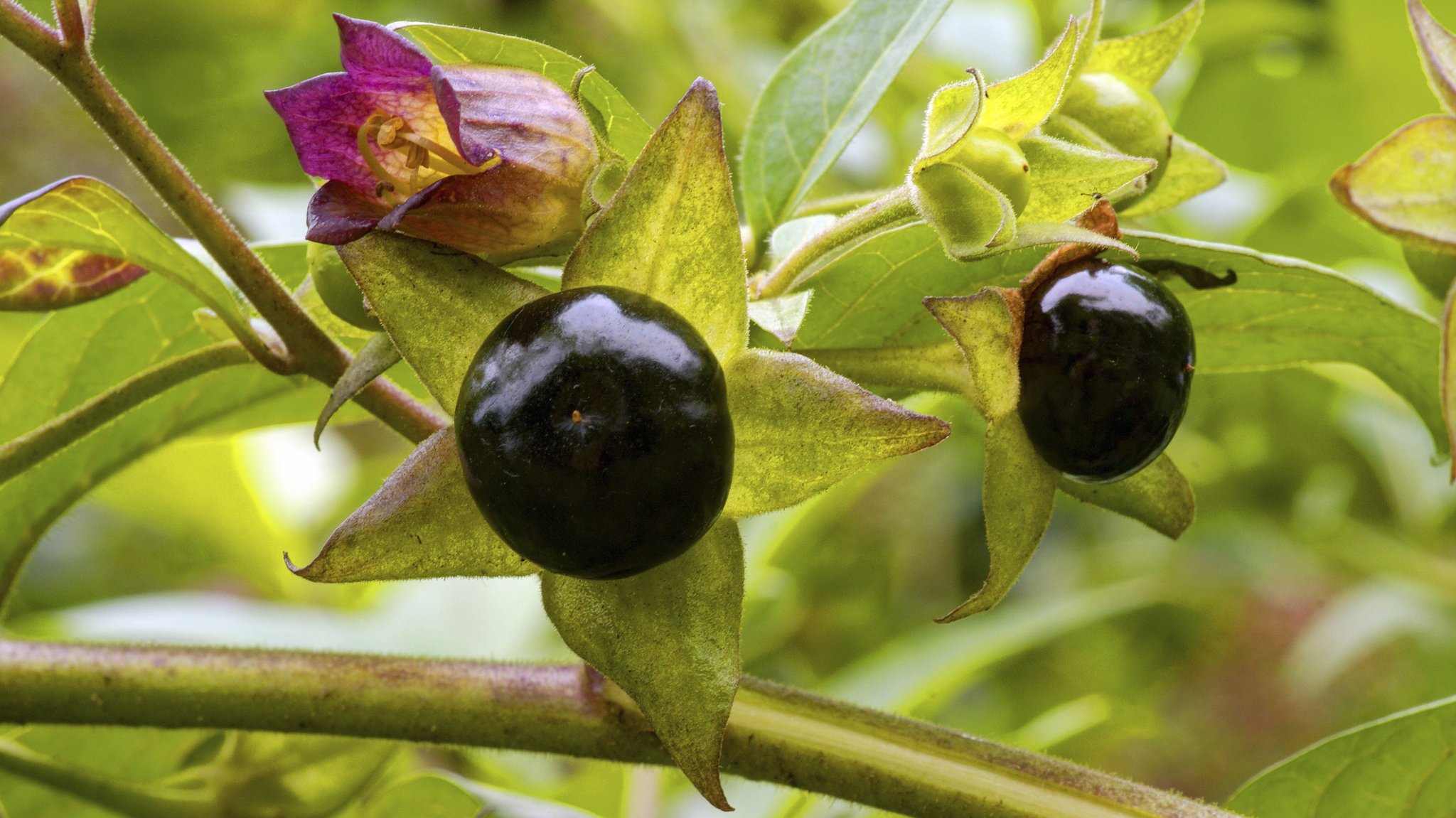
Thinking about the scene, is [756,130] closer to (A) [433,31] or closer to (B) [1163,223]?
(A) [433,31]

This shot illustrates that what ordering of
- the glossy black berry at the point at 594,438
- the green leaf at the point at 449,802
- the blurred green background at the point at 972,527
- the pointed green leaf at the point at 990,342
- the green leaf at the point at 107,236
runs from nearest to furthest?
1. the glossy black berry at the point at 594,438
2. the pointed green leaf at the point at 990,342
3. the green leaf at the point at 107,236
4. the green leaf at the point at 449,802
5. the blurred green background at the point at 972,527

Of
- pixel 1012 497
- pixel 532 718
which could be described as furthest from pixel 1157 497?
pixel 532 718

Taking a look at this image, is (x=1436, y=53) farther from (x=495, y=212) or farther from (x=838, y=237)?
(x=495, y=212)

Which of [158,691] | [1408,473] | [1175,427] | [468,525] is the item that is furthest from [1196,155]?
[1408,473]

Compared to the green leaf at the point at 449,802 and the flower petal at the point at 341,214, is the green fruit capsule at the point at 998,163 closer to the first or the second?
the flower petal at the point at 341,214

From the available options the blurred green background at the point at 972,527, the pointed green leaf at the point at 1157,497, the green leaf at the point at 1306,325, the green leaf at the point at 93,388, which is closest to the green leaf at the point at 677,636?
the pointed green leaf at the point at 1157,497
